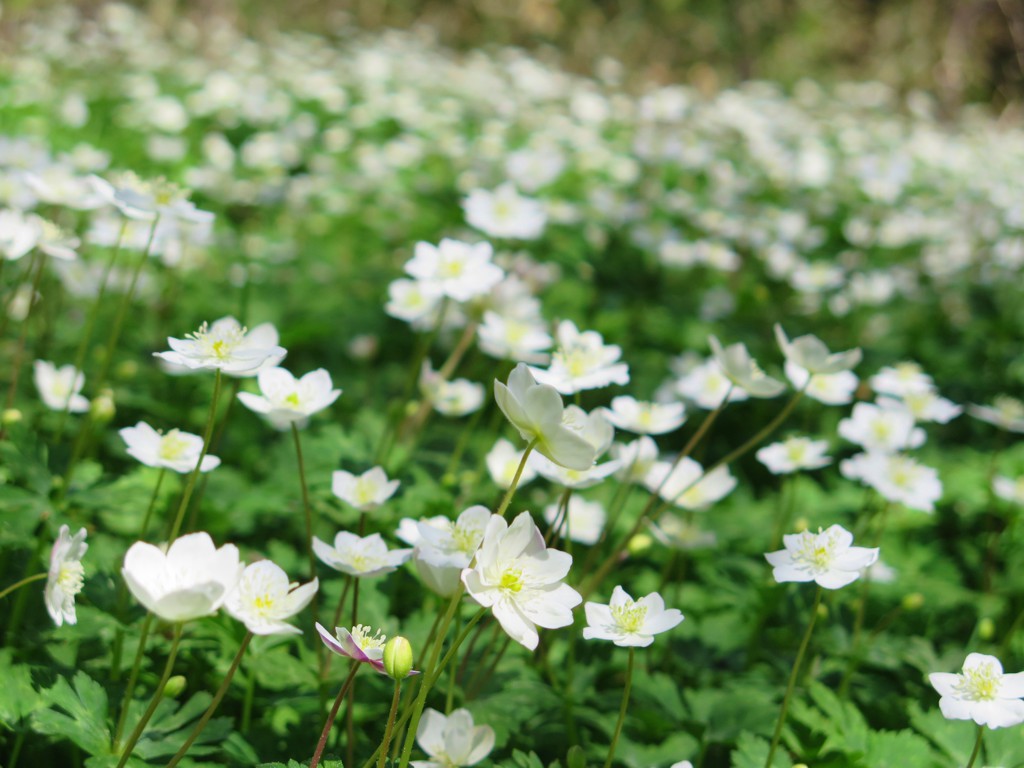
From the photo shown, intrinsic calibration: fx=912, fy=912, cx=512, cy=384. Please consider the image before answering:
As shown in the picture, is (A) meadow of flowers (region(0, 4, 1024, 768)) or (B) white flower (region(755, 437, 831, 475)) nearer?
(A) meadow of flowers (region(0, 4, 1024, 768))

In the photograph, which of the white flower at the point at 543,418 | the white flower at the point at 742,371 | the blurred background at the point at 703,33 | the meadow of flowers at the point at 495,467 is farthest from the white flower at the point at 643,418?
the blurred background at the point at 703,33

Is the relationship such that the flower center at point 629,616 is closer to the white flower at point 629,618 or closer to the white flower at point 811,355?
the white flower at point 629,618

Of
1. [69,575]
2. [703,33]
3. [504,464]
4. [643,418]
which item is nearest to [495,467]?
[504,464]

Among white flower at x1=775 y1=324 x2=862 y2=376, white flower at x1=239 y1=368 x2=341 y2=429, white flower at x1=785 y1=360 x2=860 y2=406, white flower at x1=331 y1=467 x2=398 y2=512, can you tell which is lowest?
white flower at x1=331 y1=467 x2=398 y2=512

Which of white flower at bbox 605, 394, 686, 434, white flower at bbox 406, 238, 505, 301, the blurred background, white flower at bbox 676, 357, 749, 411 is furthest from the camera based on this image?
the blurred background

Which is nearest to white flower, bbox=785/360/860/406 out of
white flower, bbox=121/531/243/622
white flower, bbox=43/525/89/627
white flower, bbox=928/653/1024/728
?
white flower, bbox=928/653/1024/728

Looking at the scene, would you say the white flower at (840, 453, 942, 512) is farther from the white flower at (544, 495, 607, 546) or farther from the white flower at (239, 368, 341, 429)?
the white flower at (239, 368, 341, 429)

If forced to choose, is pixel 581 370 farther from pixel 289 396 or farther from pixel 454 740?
pixel 454 740
